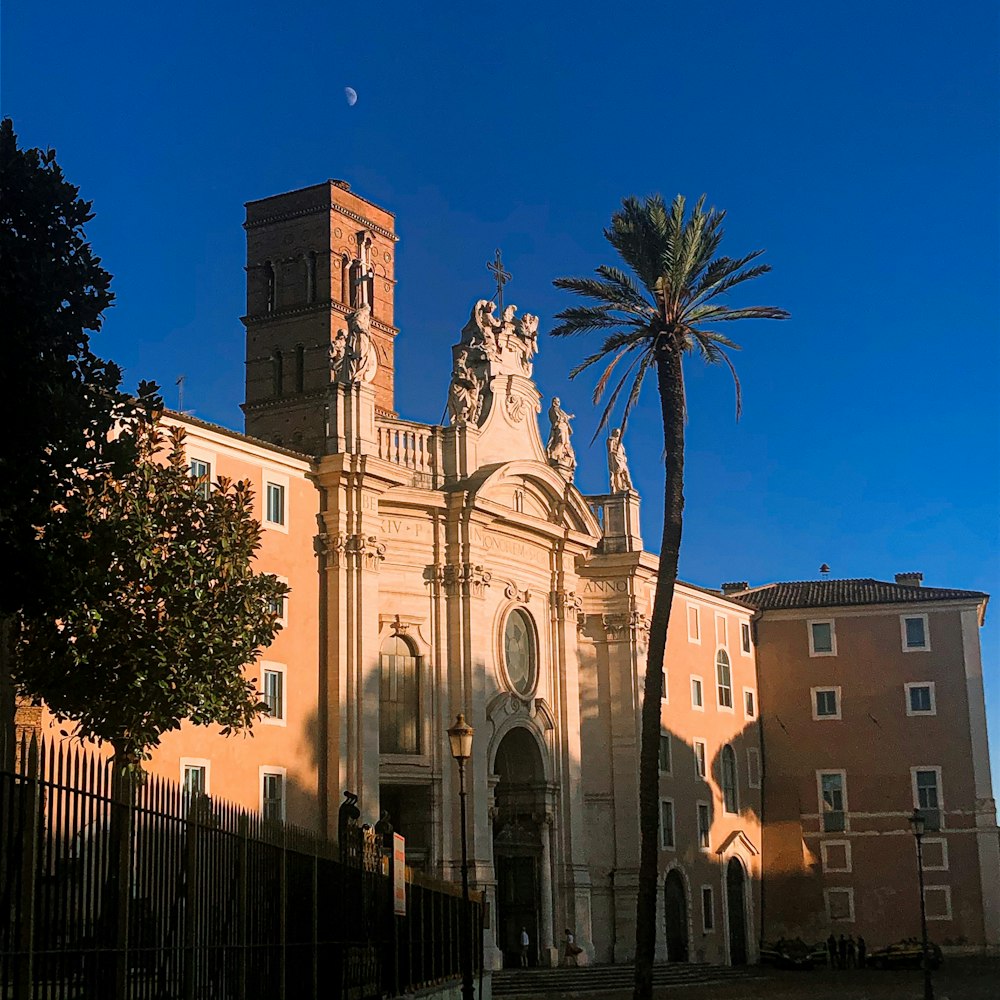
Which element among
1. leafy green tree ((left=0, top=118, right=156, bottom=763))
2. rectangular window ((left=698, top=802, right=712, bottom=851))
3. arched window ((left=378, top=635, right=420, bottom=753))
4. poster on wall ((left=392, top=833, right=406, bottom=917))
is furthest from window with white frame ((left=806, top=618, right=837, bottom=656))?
leafy green tree ((left=0, top=118, right=156, bottom=763))

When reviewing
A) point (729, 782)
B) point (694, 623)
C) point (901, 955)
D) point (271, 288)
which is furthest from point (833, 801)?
point (271, 288)

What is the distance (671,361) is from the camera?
37.2m

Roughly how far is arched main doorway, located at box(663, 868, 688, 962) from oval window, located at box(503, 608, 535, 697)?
11010mm

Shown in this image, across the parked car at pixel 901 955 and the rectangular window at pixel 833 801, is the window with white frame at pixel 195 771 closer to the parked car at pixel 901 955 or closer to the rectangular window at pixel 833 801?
the parked car at pixel 901 955

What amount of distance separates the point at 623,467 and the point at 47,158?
1550 inches

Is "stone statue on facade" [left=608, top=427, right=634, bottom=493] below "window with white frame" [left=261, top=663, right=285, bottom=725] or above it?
above

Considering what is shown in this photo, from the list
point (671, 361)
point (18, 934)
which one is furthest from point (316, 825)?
point (18, 934)

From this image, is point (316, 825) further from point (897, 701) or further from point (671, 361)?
point (897, 701)

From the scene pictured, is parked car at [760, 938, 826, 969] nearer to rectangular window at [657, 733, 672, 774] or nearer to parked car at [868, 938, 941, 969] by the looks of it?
parked car at [868, 938, 941, 969]

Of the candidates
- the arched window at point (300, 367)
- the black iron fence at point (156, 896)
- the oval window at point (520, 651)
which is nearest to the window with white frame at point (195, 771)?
the oval window at point (520, 651)

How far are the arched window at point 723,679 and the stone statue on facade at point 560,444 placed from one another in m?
14.1

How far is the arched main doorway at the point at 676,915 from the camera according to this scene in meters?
55.3

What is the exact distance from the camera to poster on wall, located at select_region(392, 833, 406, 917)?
22656 millimetres

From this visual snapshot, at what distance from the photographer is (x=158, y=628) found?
1029 inches
